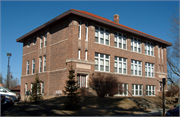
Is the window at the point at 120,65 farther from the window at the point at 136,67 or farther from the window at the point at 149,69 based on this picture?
the window at the point at 149,69

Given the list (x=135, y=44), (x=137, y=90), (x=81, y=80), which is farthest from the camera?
(x=135, y=44)

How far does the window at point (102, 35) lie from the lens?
1160 inches

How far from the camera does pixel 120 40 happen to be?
33.0 meters

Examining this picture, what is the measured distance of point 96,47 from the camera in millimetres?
28828

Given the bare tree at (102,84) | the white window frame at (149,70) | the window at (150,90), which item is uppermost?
the white window frame at (149,70)

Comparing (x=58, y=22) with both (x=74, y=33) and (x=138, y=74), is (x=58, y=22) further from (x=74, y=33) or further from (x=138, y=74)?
(x=138, y=74)

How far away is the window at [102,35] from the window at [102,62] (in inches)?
78.8

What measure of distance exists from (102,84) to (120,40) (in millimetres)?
9968

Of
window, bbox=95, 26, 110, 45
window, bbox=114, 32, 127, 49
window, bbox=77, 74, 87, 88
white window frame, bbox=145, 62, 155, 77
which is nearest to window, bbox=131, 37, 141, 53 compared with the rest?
window, bbox=114, 32, 127, 49

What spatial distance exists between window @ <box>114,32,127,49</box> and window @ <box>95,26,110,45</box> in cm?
185

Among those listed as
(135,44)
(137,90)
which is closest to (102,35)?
(135,44)

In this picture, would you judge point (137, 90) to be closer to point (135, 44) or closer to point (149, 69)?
point (149, 69)

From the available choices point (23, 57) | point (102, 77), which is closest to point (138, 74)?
point (102, 77)

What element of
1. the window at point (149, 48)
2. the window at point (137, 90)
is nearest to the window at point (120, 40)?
the window at point (149, 48)
